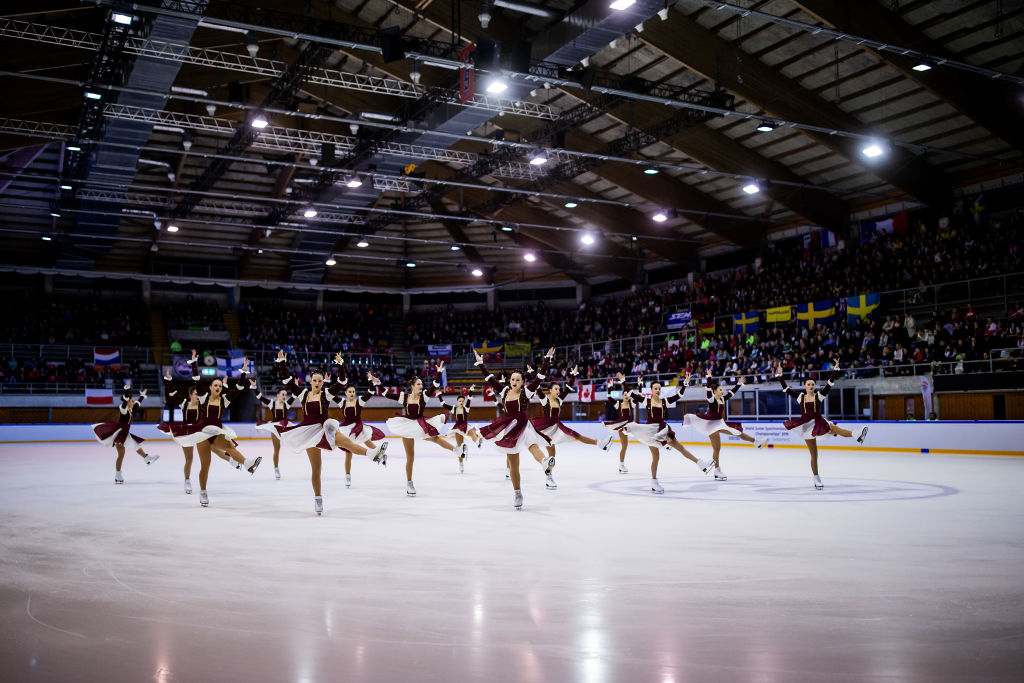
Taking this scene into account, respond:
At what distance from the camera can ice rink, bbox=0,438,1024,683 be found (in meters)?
4.40

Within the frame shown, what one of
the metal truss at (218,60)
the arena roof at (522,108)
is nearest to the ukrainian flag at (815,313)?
the arena roof at (522,108)

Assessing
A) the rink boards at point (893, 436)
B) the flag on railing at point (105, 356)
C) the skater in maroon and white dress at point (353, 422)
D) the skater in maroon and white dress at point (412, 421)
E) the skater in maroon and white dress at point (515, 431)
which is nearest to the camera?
the skater in maroon and white dress at point (515, 431)

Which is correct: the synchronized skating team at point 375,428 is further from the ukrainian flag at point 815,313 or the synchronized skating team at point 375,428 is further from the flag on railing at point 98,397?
the flag on railing at point 98,397

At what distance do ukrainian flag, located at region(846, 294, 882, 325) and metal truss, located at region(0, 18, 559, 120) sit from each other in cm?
1453

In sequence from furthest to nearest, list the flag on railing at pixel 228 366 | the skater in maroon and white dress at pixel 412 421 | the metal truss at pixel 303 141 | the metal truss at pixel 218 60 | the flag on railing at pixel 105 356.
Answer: the flag on railing at pixel 228 366, the flag on railing at pixel 105 356, the metal truss at pixel 303 141, the metal truss at pixel 218 60, the skater in maroon and white dress at pixel 412 421

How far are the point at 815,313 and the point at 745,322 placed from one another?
3.77m

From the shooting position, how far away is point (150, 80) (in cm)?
2352

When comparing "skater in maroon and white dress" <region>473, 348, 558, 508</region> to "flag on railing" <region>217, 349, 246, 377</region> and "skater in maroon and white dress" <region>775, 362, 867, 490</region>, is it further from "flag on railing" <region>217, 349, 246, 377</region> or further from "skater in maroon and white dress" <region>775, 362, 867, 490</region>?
"flag on railing" <region>217, 349, 246, 377</region>

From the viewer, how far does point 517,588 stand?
616 centimetres

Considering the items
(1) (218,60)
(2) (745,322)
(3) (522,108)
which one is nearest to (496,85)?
(3) (522,108)

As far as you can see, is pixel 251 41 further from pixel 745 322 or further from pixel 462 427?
pixel 745 322

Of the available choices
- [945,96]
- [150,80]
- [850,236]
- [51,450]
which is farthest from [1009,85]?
[51,450]

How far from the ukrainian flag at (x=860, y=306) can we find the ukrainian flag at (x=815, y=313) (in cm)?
83

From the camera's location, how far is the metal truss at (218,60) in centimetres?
2131
